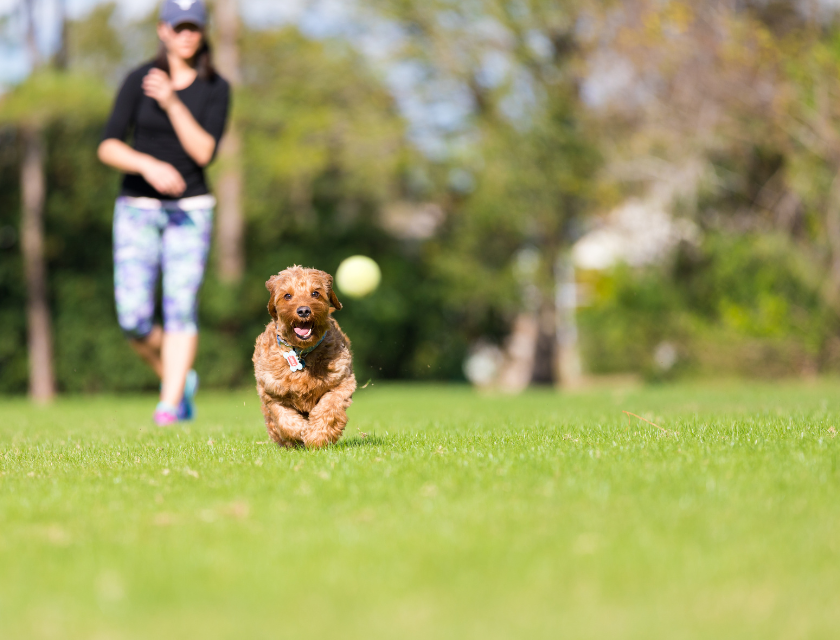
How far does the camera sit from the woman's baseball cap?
6840 millimetres

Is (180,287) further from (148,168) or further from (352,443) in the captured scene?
(352,443)

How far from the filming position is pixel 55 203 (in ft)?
53.2

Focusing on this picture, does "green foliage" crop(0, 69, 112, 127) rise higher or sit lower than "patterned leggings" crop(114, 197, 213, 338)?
higher

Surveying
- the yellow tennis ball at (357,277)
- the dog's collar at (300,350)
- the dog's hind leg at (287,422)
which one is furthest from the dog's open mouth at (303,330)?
the yellow tennis ball at (357,277)

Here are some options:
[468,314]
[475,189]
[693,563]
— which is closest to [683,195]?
[475,189]

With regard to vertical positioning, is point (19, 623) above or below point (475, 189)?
below

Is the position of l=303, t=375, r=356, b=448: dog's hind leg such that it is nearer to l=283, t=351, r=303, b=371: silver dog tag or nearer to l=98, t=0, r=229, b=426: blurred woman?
l=283, t=351, r=303, b=371: silver dog tag

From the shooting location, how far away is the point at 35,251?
15516 millimetres

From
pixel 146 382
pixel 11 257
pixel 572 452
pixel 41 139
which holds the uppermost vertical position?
pixel 41 139

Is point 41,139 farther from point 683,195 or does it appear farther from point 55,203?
Answer: point 683,195

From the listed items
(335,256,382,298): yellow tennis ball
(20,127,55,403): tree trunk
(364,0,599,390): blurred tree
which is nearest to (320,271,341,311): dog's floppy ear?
(335,256,382,298): yellow tennis ball

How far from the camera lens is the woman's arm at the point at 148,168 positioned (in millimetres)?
6754

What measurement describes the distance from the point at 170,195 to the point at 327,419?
2.65 meters

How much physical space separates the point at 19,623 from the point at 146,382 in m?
14.8
